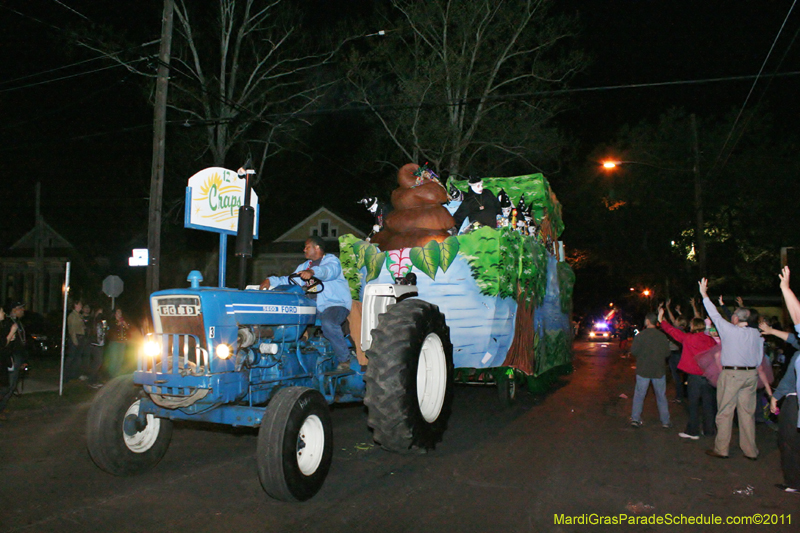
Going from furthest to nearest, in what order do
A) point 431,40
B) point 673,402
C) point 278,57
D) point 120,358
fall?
point 431,40 → point 278,57 → point 120,358 → point 673,402

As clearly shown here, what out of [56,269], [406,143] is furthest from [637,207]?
[56,269]

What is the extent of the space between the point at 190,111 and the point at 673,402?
15419 millimetres

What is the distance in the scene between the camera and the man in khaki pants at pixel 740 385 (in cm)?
693

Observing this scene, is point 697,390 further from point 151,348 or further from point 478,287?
point 151,348

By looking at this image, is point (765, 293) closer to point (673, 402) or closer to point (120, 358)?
point (673, 402)

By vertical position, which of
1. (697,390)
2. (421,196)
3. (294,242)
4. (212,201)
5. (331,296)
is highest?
(294,242)

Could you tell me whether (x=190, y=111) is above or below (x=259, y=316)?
above

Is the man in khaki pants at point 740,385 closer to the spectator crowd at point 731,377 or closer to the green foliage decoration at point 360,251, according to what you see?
the spectator crowd at point 731,377

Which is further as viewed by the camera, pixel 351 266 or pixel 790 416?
pixel 351 266

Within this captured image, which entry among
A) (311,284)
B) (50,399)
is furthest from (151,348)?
(50,399)

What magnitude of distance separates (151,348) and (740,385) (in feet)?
20.5

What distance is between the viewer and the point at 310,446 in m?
5.28

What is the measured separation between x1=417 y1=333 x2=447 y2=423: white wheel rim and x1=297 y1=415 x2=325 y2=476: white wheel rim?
1.56 metres

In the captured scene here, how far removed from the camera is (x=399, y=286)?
7137 millimetres
